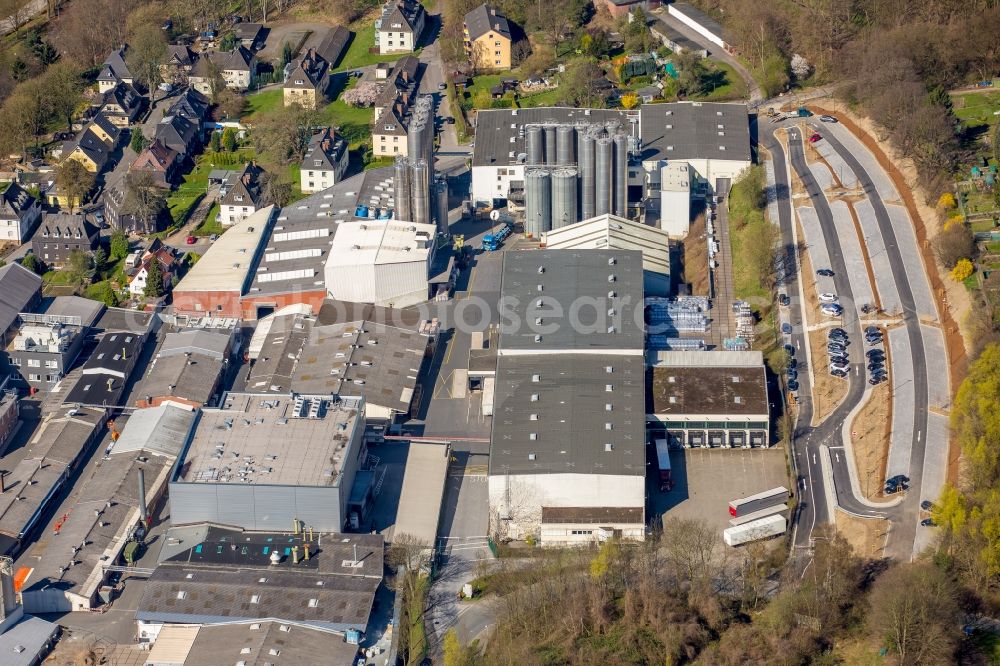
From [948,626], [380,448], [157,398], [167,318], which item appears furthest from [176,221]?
[948,626]

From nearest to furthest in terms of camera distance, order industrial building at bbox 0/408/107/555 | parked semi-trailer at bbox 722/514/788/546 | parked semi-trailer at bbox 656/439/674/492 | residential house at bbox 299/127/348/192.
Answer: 1. parked semi-trailer at bbox 722/514/788/546
2. industrial building at bbox 0/408/107/555
3. parked semi-trailer at bbox 656/439/674/492
4. residential house at bbox 299/127/348/192

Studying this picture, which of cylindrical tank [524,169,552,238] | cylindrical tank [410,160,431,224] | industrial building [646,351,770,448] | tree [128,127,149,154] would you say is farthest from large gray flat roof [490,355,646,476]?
tree [128,127,149,154]

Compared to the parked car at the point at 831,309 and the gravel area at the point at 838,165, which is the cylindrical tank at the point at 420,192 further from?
the gravel area at the point at 838,165

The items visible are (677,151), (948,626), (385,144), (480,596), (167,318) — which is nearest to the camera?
(948,626)

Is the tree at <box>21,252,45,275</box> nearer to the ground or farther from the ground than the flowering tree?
nearer to the ground

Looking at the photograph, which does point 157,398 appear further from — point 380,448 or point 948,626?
point 948,626

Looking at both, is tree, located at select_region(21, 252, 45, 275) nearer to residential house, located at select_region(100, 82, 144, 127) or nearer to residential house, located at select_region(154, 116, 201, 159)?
residential house, located at select_region(154, 116, 201, 159)

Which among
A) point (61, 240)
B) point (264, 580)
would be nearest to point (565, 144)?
point (61, 240)
